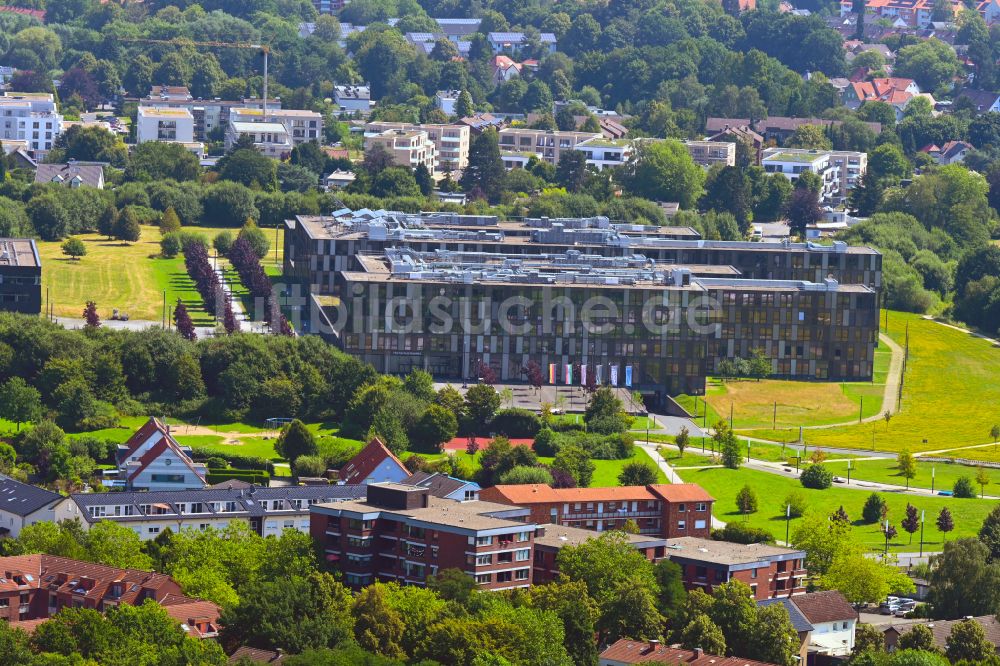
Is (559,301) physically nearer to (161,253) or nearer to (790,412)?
(790,412)

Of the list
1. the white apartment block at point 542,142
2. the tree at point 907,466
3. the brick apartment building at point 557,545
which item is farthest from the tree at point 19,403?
the white apartment block at point 542,142

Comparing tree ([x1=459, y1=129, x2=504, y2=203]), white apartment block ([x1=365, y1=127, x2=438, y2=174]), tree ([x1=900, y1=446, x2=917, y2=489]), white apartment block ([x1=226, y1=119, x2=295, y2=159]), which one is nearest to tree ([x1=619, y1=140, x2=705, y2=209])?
tree ([x1=459, y1=129, x2=504, y2=203])

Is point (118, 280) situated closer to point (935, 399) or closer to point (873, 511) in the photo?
point (935, 399)

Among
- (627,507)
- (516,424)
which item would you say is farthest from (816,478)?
(516,424)

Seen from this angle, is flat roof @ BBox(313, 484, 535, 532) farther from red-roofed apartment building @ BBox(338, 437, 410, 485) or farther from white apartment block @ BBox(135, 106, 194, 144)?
white apartment block @ BBox(135, 106, 194, 144)

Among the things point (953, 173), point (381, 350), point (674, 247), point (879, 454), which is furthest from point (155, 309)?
point (953, 173)

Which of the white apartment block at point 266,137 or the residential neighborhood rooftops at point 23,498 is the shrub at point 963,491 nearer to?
the residential neighborhood rooftops at point 23,498

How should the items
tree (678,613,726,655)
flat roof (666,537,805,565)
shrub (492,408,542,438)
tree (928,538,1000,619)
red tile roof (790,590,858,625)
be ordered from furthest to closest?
shrub (492,408,542,438) → tree (928,538,1000,619) → flat roof (666,537,805,565) → red tile roof (790,590,858,625) → tree (678,613,726,655)
